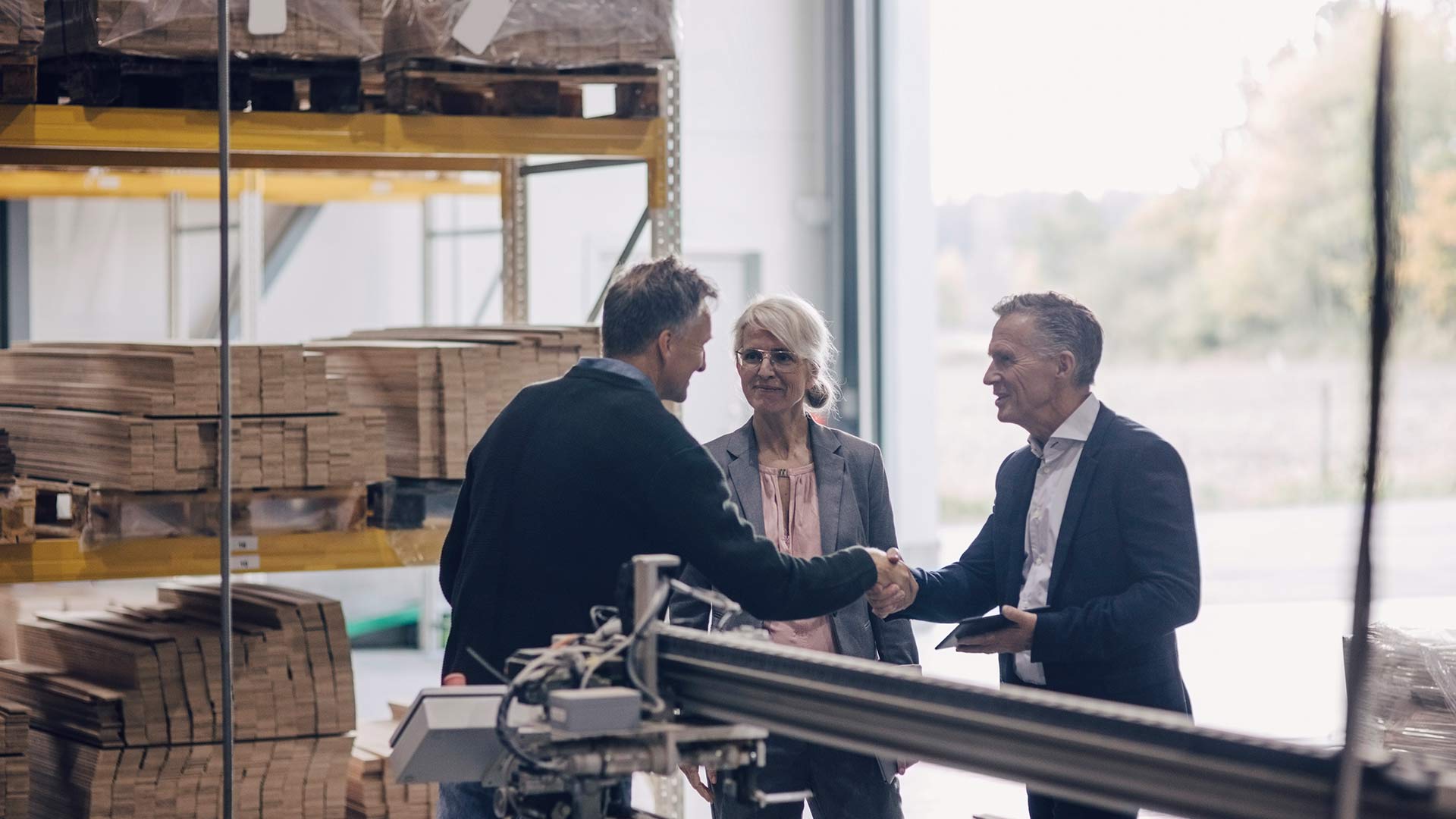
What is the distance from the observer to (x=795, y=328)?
414 cm

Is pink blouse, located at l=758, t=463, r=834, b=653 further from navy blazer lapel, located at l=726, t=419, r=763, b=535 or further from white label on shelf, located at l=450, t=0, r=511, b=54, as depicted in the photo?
white label on shelf, located at l=450, t=0, r=511, b=54

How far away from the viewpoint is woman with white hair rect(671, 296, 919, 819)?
399cm

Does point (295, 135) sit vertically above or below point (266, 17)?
below

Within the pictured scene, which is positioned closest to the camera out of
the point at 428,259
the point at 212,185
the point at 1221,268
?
the point at 212,185

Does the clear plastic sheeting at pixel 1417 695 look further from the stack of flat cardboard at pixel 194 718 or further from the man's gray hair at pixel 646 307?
the stack of flat cardboard at pixel 194 718

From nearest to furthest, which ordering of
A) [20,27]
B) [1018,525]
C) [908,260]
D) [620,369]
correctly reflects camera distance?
[620,369] < [1018,525] < [20,27] < [908,260]

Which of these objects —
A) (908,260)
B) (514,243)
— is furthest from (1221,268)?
(514,243)

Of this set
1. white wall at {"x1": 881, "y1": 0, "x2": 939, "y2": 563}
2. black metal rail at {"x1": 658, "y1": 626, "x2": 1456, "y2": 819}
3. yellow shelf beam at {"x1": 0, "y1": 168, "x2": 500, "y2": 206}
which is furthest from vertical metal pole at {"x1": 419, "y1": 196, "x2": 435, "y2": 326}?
black metal rail at {"x1": 658, "y1": 626, "x2": 1456, "y2": 819}

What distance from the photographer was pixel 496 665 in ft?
11.1

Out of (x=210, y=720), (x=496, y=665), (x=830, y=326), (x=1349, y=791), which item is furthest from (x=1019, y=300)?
(x=830, y=326)

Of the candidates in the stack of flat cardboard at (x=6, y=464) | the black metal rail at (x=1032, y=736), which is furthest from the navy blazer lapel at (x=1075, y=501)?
the stack of flat cardboard at (x=6, y=464)

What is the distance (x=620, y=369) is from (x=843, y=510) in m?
0.92

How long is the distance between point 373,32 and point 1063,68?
15912 millimetres

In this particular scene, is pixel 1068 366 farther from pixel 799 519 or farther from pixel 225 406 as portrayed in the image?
pixel 225 406
